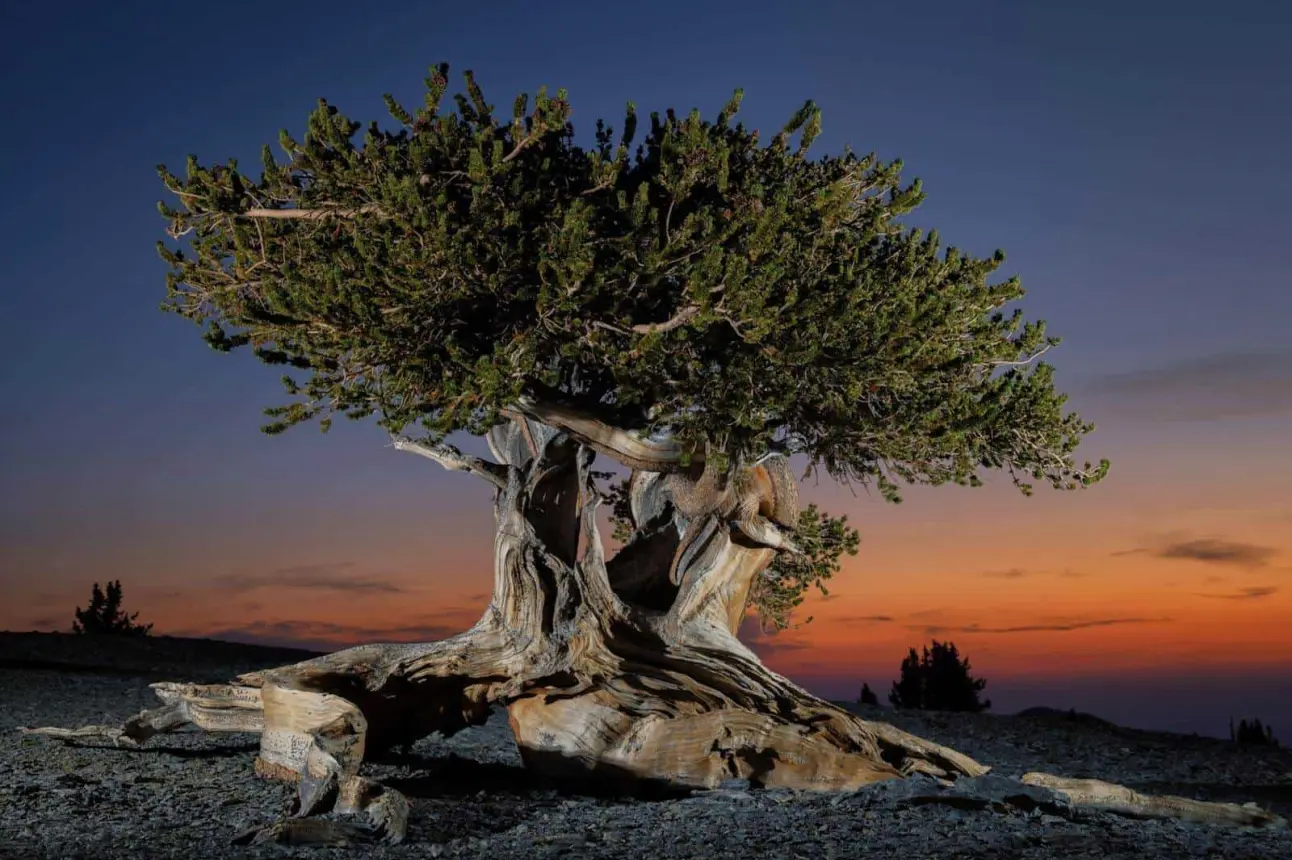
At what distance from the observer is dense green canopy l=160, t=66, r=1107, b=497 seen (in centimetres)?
1262

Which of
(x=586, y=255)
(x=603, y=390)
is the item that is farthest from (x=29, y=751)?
(x=586, y=255)

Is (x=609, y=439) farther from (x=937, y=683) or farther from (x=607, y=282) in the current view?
(x=937, y=683)

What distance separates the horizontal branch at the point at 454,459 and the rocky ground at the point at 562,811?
13.1 feet

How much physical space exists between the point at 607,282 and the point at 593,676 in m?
5.44

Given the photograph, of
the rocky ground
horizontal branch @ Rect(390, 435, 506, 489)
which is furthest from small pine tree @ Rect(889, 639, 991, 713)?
horizontal branch @ Rect(390, 435, 506, 489)

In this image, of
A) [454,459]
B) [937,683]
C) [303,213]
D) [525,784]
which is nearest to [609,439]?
[454,459]

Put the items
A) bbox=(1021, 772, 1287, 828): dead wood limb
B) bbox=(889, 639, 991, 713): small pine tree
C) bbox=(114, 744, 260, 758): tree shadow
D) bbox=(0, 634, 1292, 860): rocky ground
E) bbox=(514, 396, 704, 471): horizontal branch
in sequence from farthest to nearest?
bbox=(889, 639, 991, 713): small pine tree, bbox=(114, 744, 260, 758): tree shadow, bbox=(514, 396, 704, 471): horizontal branch, bbox=(1021, 772, 1287, 828): dead wood limb, bbox=(0, 634, 1292, 860): rocky ground

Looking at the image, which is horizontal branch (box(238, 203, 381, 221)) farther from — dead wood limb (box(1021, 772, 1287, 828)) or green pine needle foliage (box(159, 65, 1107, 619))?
dead wood limb (box(1021, 772, 1287, 828))

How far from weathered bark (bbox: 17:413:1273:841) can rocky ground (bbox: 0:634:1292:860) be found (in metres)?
0.61

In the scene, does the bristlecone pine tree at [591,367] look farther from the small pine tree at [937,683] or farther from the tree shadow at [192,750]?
the small pine tree at [937,683]

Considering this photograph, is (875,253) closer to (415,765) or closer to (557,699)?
(557,699)

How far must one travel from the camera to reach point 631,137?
14344 millimetres

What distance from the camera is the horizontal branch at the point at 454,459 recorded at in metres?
17.0

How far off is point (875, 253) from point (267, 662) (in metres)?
21.0
